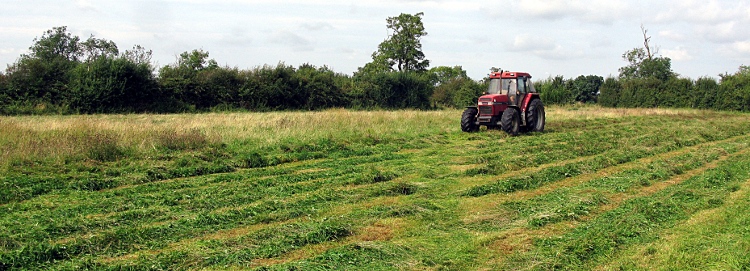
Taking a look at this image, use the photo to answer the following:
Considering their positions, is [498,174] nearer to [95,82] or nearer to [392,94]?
[95,82]

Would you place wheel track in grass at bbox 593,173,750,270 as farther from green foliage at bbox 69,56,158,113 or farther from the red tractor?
green foliage at bbox 69,56,158,113

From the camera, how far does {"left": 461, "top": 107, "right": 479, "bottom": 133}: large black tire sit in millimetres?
18516

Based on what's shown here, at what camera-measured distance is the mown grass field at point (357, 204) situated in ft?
18.0

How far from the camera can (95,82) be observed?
99.8 ft

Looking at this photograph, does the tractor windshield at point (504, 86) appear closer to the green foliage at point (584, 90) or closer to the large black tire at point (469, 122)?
the large black tire at point (469, 122)

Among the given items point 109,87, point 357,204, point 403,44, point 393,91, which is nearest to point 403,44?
point 403,44

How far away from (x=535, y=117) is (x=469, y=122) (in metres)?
2.30

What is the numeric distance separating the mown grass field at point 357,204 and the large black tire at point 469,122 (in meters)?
3.53

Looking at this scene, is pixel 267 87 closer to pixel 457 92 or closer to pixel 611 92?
pixel 457 92

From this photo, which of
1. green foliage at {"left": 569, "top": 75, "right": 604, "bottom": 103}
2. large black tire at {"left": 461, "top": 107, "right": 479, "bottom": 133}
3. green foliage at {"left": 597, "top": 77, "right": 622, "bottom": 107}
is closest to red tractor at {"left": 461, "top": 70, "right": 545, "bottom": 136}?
A: large black tire at {"left": 461, "top": 107, "right": 479, "bottom": 133}

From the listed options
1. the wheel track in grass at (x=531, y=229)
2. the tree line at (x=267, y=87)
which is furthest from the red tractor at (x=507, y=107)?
the tree line at (x=267, y=87)

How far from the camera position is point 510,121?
17.5m

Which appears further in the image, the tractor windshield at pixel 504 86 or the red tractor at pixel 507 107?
the tractor windshield at pixel 504 86

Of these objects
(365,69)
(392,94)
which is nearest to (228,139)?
(392,94)
